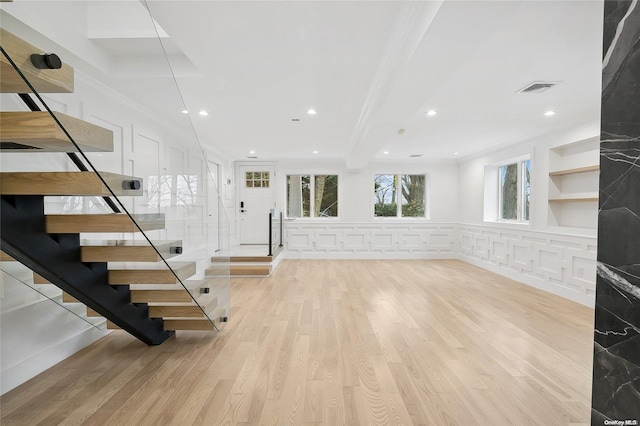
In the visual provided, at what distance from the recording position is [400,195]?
8773 millimetres

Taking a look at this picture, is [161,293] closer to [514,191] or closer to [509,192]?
[514,191]

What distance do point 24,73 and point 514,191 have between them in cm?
733

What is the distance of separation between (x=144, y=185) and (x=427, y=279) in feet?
17.1

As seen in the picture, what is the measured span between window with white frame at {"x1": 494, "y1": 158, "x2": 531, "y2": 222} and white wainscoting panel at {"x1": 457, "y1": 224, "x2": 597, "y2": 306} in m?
0.42

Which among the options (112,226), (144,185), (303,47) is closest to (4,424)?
(112,226)

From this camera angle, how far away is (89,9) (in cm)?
259

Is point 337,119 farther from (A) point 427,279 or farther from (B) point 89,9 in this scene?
(A) point 427,279

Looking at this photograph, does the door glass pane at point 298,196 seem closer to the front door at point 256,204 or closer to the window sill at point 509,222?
the front door at point 256,204

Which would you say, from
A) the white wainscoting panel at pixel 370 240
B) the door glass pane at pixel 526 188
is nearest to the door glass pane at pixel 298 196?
the white wainscoting panel at pixel 370 240

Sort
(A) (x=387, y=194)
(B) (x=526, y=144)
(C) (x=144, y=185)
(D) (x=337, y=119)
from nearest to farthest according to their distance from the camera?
(C) (x=144, y=185) < (D) (x=337, y=119) < (B) (x=526, y=144) < (A) (x=387, y=194)

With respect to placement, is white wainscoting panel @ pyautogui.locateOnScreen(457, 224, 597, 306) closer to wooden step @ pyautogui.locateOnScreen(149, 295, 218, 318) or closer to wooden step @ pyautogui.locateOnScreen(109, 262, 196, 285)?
wooden step @ pyautogui.locateOnScreen(149, 295, 218, 318)

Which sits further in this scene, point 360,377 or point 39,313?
point 39,313

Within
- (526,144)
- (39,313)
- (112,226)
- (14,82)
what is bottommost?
(39,313)

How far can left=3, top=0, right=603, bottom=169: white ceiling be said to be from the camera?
2.05m
